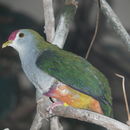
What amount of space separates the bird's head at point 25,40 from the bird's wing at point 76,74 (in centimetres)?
13

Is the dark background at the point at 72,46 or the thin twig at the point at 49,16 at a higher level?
the thin twig at the point at 49,16

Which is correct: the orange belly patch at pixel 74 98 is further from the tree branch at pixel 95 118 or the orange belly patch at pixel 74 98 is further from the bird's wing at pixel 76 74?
the tree branch at pixel 95 118

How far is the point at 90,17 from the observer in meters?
3.07

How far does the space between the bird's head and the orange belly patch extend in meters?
0.22

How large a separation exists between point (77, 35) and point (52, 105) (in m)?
1.95

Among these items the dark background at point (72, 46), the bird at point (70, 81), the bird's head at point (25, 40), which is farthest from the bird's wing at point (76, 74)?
the dark background at point (72, 46)

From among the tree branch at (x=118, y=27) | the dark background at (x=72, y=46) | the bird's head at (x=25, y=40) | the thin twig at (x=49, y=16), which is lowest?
the dark background at (x=72, y=46)

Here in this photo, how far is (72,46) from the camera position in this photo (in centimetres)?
309

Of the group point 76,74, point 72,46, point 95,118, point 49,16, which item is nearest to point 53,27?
point 49,16

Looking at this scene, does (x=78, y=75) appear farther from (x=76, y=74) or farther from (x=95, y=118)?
(x=95, y=118)

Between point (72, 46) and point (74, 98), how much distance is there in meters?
1.86

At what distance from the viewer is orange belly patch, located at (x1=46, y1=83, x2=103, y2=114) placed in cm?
123

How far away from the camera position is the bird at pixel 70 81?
4.00ft

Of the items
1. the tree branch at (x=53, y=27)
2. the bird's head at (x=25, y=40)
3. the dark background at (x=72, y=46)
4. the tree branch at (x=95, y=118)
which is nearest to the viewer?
the tree branch at (x=95, y=118)
